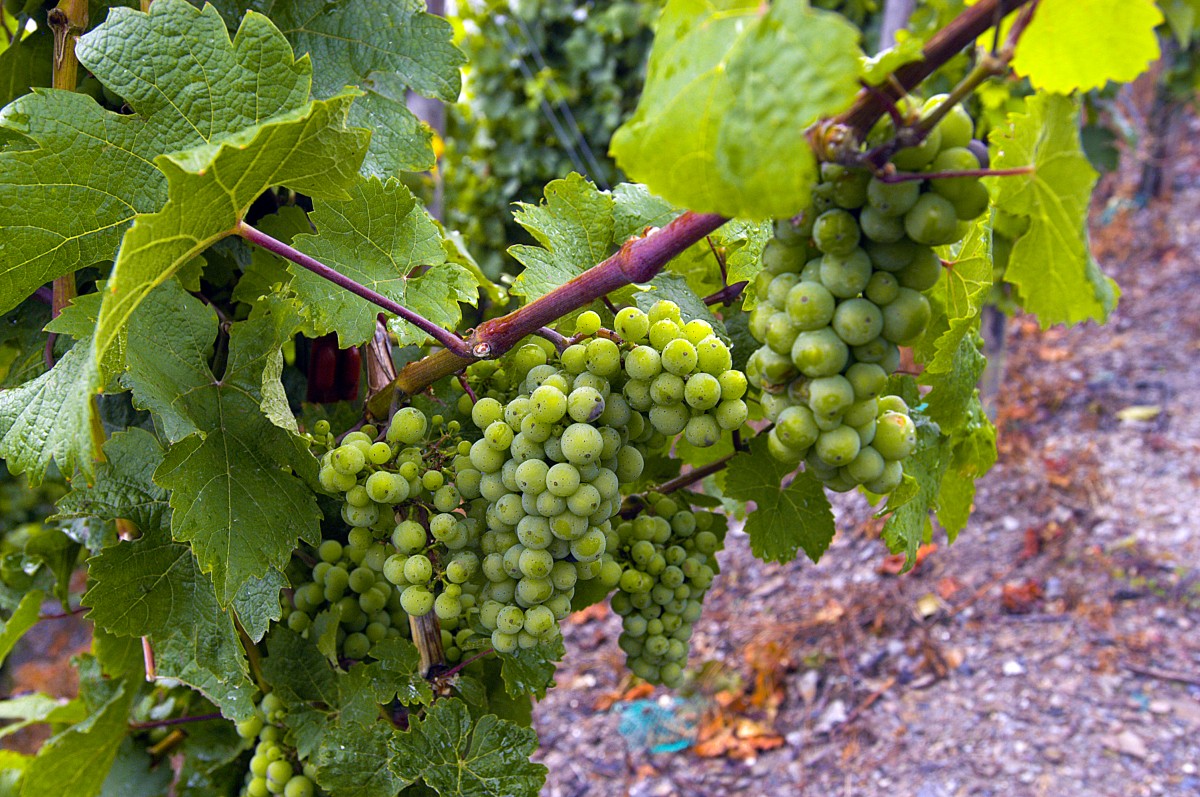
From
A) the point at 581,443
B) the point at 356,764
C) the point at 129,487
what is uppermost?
the point at 581,443


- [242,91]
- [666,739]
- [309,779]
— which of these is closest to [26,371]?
[242,91]

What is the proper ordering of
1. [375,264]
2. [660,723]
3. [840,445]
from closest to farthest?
[840,445] < [375,264] < [660,723]

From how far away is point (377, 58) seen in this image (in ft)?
3.59

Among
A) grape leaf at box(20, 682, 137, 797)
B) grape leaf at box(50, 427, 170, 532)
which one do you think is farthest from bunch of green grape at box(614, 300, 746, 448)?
grape leaf at box(20, 682, 137, 797)

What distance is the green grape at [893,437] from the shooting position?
0.67m

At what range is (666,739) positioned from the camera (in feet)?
10.8

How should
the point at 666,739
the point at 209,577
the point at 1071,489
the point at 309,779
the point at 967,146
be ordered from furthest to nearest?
the point at 1071,489 < the point at 666,739 < the point at 309,779 < the point at 209,577 < the point at 967,146

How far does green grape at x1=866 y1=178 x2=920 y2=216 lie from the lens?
1.88 ft

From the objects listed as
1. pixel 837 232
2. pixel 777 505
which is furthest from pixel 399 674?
pixel 837 232

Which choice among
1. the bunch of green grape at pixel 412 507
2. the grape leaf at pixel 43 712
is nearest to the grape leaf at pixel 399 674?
the bunch of green grape at pixel 412 507

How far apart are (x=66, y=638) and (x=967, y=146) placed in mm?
4883

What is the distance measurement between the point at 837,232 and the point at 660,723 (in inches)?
124

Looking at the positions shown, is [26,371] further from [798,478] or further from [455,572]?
[798,478]

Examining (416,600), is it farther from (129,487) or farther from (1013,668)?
(1013,668)
